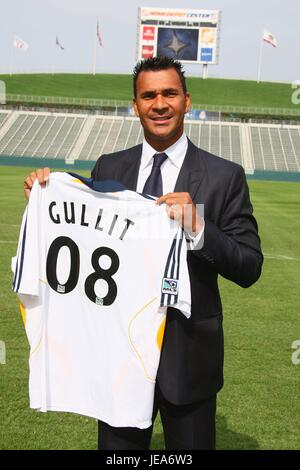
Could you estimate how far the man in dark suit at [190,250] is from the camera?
2.42 m

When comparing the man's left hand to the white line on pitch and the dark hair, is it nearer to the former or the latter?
the dark hair

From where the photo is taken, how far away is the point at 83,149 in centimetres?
5681

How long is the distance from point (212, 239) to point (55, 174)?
0.84 m

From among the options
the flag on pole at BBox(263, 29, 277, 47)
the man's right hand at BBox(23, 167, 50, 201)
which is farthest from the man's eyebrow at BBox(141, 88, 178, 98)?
the flag on pole at BBox(263, 29, 277, 47)

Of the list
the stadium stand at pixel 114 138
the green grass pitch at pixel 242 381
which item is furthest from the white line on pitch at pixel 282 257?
the stadium stand at pixel 114 138

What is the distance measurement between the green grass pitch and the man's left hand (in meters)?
2.34

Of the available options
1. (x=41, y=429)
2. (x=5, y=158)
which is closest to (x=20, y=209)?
(x=41, y=429)

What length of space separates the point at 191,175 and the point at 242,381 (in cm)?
330

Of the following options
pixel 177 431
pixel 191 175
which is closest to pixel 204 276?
pixel 191 175

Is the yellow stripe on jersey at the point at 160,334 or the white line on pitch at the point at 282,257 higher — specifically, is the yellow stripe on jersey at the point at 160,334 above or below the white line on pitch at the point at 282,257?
above

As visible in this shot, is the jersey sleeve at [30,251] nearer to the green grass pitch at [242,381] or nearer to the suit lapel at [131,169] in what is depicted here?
the suit lapel at [131,169]

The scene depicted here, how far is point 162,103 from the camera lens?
94.7 inches

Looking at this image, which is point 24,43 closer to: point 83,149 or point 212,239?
point 83,149

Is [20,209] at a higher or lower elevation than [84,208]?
lower
